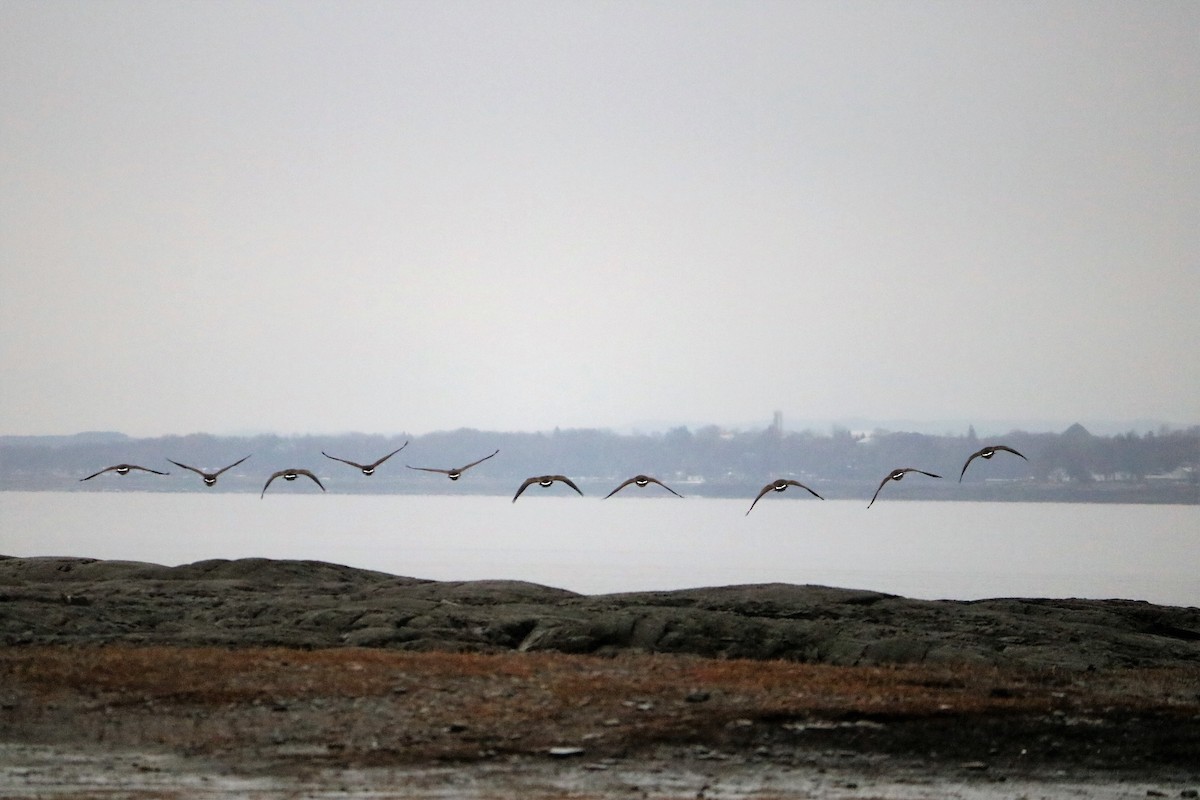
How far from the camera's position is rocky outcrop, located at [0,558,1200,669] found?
25438mm

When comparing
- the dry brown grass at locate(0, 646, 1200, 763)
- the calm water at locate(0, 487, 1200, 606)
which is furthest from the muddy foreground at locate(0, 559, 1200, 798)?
the calm water at locate(0, 487, 1200, 606)

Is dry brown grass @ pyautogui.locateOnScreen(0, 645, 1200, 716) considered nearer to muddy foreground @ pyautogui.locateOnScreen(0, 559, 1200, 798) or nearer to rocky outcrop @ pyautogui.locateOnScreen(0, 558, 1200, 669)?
muddy foreground @ pyautogui.locateOnScreen(0, 559, 1200, 798)

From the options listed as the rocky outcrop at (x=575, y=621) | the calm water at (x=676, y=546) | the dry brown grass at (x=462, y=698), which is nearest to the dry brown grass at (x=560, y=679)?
the dry brown grass at (x=462, y=698)

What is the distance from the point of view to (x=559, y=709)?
64.1ft

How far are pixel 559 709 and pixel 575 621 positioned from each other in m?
7.16

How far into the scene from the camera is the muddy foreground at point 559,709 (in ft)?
55.4

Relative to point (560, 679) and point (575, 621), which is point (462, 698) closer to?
point (560, 679)

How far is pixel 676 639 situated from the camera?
26.4 meters

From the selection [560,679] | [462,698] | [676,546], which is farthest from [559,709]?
[676,546]

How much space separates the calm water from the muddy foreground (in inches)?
1149

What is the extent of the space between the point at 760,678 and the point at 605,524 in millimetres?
108072

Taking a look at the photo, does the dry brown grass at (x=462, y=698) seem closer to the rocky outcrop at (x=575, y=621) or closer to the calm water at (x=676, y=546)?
the rocky outcrop at (x=575, y=621)

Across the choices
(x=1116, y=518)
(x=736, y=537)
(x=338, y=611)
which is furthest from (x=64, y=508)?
(x=338, y=611)

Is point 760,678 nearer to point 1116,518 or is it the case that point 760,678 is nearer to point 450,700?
point 450,700
